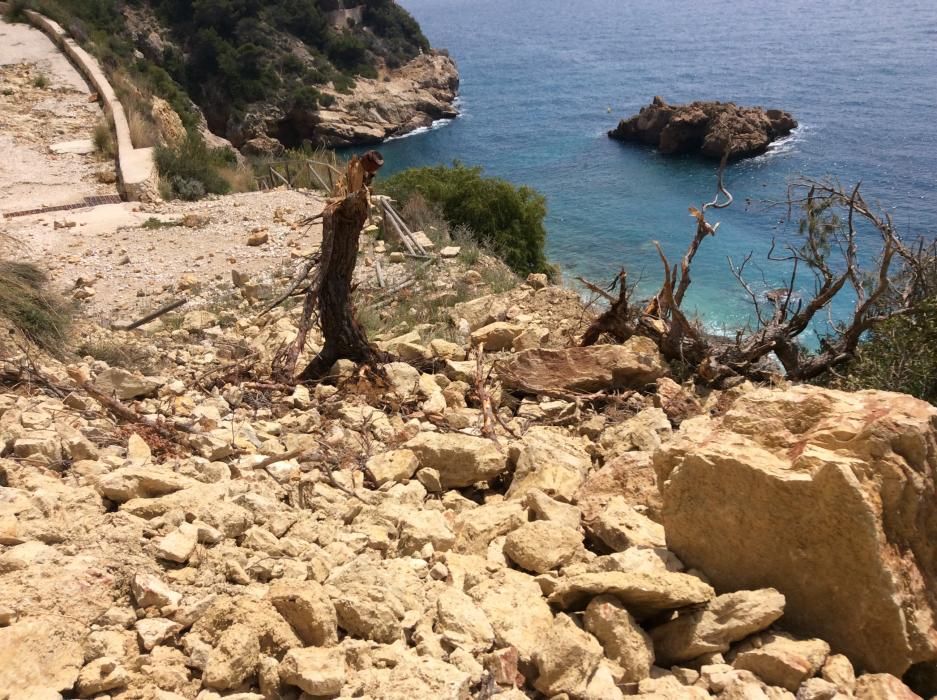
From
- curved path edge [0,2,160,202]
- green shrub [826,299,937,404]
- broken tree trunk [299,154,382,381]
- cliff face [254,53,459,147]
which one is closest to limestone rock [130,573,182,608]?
broken tree trunk [299,154,382,381]

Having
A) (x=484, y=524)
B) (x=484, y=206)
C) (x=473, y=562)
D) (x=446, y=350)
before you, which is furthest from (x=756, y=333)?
(x=484, y=206)

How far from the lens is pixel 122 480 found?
3184 mm

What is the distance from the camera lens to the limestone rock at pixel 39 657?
84.0 inches

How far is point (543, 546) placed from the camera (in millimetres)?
3221

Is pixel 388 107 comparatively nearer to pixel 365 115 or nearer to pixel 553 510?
pixel 365 115

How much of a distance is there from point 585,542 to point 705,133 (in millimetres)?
39259

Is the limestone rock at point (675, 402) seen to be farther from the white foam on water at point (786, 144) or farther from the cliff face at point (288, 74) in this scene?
the cliff face at point (288, 74)

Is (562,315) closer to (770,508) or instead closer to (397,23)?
(770,508)

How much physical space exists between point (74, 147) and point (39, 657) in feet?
51.2

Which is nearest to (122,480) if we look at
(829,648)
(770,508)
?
(770,508)

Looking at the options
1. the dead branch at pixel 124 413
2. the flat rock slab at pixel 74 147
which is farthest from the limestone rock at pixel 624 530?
the flat rock slab at pixel 74 147

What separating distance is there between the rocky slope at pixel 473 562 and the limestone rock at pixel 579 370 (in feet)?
5.40

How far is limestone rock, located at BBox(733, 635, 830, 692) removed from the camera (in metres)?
2.58

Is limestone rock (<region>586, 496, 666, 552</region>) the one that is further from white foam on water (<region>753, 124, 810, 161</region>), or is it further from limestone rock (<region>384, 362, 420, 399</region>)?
white foam on water (<region>753, 124, 810, 161</region>)
